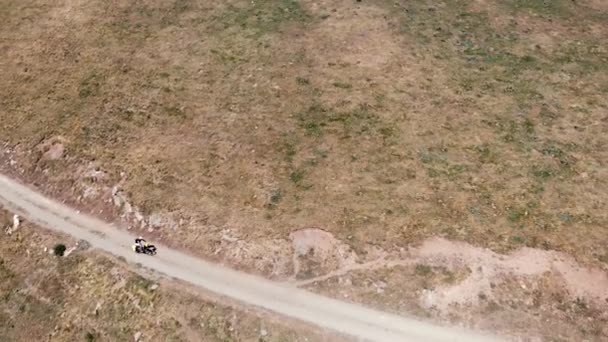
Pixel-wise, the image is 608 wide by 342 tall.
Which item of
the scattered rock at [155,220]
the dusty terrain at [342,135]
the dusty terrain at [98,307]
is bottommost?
the dusty terrain at [98,307]

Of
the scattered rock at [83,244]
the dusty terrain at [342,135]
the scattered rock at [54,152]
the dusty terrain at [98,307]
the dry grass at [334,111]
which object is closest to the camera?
the dusty terrain at [98,307]

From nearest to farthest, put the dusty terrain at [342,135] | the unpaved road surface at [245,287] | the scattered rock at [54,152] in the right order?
1. the unpaved road surface at [245,287]
2. the dusty terrain at [342,135]
3. the scattered rock at [54,152]

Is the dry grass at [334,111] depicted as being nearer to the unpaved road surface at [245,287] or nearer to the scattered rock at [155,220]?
the scattered rock at [155,220]

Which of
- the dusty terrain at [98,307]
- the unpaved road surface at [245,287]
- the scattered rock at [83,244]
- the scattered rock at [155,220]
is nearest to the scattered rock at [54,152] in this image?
the unpaved road surface at [245,287]

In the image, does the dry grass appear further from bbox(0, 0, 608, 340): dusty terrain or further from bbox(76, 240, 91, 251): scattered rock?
bbox(76, 240, 91, 251): scattered rock

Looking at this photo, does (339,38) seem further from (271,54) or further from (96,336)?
(96,336)

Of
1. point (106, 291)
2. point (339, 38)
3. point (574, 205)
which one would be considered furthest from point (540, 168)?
point (106, 291)

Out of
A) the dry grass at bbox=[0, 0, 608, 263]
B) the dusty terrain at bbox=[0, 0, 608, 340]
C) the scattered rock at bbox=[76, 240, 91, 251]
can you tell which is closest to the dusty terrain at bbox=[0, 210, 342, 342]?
the scattered rock at bbox=[76, 240, 91, 251]
